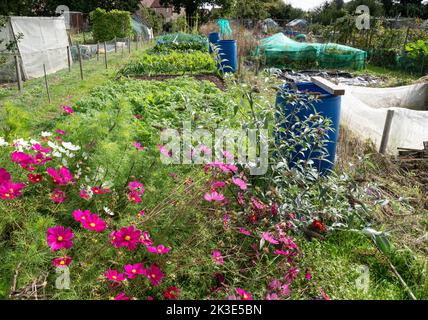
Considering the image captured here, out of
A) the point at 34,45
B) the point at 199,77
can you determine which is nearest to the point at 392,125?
the point at 199,77

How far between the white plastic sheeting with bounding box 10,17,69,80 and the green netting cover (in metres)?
6.34

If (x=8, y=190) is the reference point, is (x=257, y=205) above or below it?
below

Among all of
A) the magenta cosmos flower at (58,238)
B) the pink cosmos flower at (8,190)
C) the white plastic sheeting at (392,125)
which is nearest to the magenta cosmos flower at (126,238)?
the magenta cosmos flower at (58,238)

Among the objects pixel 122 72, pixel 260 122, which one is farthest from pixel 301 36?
pixel 260 122

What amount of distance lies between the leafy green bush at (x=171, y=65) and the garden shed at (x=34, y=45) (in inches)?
94.4

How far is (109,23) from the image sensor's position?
1877 centimetres

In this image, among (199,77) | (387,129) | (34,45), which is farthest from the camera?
(34,45)

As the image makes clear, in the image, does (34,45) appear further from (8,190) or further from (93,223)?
(93,223)

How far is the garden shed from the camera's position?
8617 millimetres

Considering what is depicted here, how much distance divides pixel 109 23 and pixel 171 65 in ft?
38.5

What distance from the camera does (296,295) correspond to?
184 centimetres

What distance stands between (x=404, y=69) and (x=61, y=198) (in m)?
12.9

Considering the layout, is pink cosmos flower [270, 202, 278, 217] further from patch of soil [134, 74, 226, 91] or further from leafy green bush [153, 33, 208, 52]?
leafy green bush [153, 33, 208, 52]
